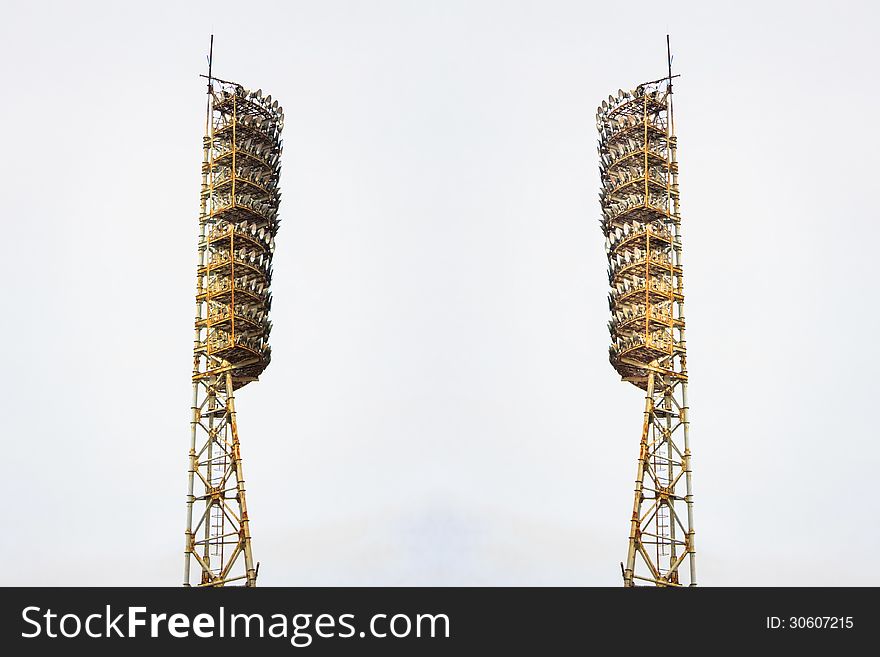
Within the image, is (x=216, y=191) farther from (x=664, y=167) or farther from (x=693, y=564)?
(x=693, y=564)

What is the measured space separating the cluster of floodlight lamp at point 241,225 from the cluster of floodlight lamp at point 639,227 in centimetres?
1860

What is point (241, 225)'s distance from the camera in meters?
85.9

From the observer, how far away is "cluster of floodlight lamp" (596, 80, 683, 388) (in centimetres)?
8288

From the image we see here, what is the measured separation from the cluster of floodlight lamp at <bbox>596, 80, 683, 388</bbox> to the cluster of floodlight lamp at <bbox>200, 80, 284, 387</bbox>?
18.6m

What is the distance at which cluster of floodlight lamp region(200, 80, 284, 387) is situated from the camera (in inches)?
3278

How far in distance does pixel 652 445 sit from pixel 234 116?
29.2 meters

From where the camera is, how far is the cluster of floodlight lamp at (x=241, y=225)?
83250 mm

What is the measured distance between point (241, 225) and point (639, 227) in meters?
21.9

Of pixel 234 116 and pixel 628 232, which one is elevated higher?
pixel 234 116
